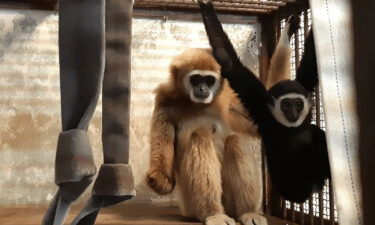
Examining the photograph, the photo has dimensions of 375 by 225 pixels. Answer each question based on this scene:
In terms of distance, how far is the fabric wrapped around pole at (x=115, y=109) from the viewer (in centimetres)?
49

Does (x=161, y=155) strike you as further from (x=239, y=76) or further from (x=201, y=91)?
(x=239, y=76)

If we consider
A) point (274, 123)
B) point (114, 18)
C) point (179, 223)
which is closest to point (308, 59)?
point (274, 123)

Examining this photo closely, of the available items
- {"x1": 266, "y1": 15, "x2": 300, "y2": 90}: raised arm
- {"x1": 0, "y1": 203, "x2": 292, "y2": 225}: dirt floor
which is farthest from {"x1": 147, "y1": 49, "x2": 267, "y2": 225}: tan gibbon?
{"x1": 266, "y1": 15, "x2": 300, "y2": 90}: raised arm

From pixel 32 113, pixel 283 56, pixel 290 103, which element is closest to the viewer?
pixel 290 103

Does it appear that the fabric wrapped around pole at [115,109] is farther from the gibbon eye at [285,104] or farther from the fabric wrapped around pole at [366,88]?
the gibbon eye at [285,104]

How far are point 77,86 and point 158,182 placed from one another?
1158 millimetres

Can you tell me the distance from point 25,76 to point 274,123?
1274mm

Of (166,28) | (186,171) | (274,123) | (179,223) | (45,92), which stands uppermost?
(166,28)

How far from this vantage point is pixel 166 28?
89.4 inches

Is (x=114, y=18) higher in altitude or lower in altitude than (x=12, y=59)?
lower

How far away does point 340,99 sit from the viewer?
0.54m

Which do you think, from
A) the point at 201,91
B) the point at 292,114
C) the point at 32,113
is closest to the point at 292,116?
the point at 292,114

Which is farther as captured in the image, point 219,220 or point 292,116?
point 219,220

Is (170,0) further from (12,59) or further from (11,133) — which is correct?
(11,133)
